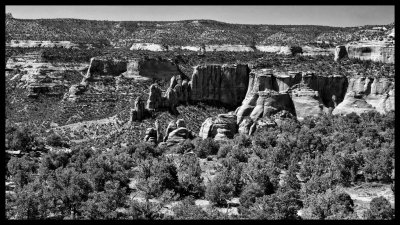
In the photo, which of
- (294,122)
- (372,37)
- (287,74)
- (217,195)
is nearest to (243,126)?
(294,122)

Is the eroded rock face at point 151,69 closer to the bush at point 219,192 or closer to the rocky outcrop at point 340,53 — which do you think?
the rocky outcrop at point 340,53

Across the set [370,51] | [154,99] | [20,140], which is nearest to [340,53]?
[370,51]

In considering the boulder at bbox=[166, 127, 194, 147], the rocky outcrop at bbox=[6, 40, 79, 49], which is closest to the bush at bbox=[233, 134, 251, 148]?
the boulder at bbox=[166, 127, 194, 147]

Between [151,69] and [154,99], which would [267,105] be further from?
[151,69]

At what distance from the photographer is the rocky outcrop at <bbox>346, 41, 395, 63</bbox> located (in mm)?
70250

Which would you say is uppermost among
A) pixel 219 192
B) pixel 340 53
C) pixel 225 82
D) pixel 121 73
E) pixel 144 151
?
pixel 340 53

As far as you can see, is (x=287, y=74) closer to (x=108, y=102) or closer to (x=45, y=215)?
(x=108, y=102)

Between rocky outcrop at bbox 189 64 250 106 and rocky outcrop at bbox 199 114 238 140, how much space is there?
555 inches

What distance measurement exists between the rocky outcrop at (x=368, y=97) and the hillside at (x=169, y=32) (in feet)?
174

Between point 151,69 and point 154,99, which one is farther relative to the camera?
point 151,69

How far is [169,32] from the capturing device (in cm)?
13762

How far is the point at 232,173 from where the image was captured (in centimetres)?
4194

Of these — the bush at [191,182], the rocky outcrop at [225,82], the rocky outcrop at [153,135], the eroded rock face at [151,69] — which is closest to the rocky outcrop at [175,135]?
the rocky outcrop at [153,135]

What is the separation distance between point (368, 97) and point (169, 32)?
270 feet
